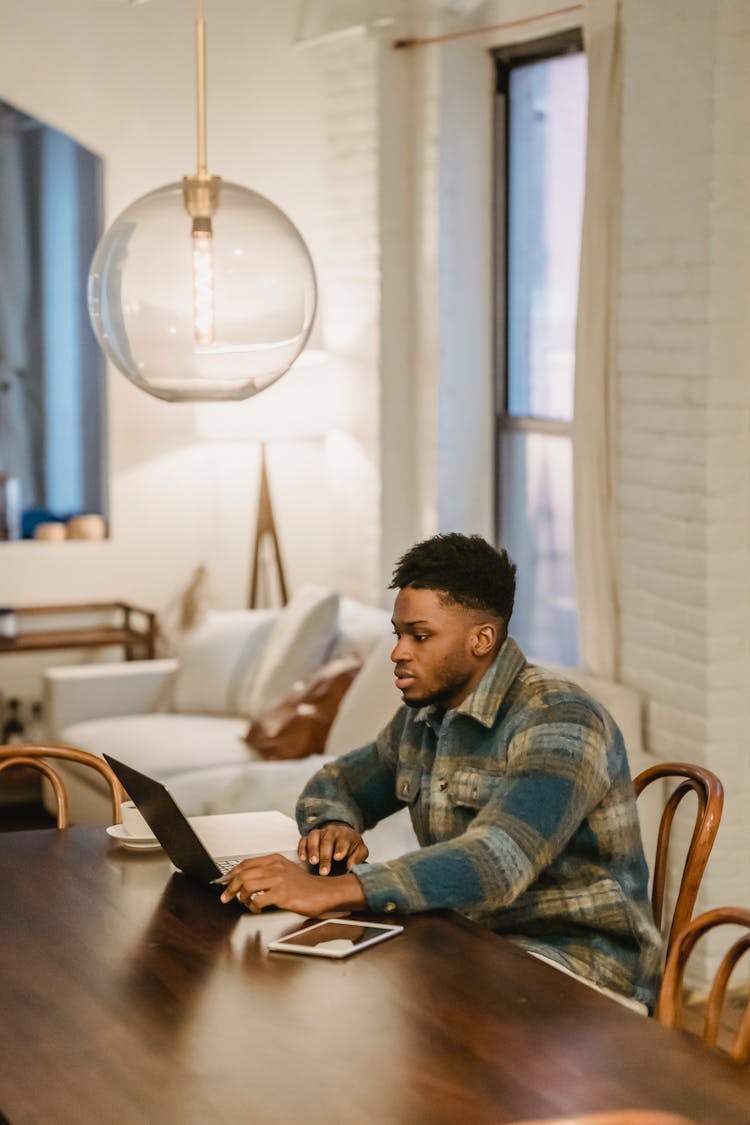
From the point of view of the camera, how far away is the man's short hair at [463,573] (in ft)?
8.60

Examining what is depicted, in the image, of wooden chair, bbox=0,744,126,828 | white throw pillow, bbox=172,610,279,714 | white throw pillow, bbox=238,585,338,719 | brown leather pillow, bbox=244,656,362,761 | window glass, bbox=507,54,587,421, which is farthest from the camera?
white throw pillow, bbox=172,610,279,714

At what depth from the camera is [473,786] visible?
2570 mm

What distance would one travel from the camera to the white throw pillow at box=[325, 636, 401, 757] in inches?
184

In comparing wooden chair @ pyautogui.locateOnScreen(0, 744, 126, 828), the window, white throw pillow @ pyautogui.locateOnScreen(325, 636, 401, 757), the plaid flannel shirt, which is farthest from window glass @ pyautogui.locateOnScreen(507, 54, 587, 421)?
the plaid flannel shirt

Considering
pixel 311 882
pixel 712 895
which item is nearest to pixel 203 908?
pixel 311 882

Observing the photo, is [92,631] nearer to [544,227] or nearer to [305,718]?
[305,718]

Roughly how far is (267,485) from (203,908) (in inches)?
150

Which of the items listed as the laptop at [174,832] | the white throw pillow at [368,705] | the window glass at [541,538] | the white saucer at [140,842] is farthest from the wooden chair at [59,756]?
Result: the window glass at [541,538]

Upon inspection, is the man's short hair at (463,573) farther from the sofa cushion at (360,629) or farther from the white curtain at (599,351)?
the sofa cushion at (360,629)

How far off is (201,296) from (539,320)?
321 cm

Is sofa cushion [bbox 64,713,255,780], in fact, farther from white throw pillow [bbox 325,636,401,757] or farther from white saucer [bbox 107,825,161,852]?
white saucer [bbox 107,825,161,852]

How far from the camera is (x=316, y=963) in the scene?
216 centimetres

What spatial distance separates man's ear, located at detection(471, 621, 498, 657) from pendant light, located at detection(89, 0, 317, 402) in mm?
513

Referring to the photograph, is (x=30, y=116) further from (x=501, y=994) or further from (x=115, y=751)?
(x=501, y=994)
